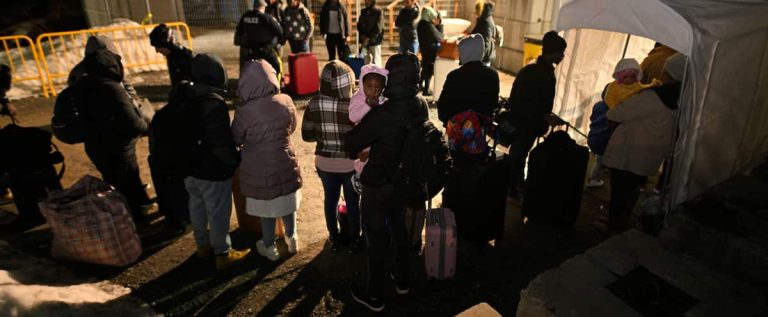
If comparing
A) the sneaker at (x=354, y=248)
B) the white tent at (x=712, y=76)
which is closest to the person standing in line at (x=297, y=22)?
the white tent at (x=712, y=76)

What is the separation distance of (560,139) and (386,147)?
87.9 inches

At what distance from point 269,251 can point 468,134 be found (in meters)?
2.11

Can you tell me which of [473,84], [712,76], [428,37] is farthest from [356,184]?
[428,37]

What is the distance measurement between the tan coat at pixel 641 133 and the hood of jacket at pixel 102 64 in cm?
459

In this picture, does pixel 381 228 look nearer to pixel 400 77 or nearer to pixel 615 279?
pixel 400 77

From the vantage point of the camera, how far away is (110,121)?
435cm

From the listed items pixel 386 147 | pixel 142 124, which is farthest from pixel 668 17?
pixel 142 124

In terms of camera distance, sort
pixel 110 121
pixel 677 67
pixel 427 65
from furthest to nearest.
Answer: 1. pixel 427 65
2. pixel 677 67
3. pixel 110 121

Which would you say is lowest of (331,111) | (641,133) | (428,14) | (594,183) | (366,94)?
(594,183)

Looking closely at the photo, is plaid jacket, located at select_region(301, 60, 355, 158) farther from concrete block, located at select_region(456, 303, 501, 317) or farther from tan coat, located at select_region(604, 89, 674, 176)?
tan coat, located at select_region(604, 89, 674, 176)

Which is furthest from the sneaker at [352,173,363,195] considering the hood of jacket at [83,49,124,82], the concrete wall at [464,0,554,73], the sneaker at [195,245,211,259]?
the concrete wall at [464,0,554,73]

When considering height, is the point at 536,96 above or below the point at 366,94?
below

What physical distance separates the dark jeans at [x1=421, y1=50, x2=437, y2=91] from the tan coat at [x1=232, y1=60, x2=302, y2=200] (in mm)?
5820

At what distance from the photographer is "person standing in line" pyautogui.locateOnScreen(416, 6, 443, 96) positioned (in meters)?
9.20
